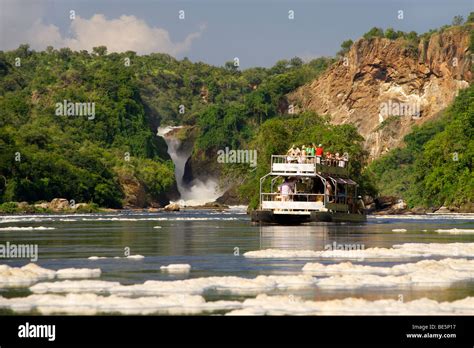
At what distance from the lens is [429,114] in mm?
196750

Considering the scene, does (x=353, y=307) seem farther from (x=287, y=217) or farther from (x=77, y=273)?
(x=287, y=217)

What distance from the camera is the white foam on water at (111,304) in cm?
2797

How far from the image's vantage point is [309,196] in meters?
88.1

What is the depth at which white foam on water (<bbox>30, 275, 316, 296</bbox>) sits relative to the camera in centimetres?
3142

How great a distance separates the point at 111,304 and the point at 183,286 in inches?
152

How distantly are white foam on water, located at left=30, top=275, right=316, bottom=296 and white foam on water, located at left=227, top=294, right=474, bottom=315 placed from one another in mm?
2930

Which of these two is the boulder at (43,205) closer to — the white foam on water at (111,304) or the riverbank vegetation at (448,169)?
the riverbank vegetation at (448,169)

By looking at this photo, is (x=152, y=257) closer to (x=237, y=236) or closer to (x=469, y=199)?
(x=237, y=236)

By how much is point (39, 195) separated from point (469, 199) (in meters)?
58.0

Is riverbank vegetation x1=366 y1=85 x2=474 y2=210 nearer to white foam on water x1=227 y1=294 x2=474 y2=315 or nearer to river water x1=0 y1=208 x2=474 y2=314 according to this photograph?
river water x1=0 y1=208 x2=474 y2=314

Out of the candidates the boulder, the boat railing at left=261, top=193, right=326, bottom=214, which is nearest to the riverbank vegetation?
the boulder

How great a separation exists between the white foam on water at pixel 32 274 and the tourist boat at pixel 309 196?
148ft

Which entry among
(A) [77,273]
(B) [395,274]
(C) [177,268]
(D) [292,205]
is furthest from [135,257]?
(D) [292,205]

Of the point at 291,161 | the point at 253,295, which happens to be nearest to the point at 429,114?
the point at 291,161
